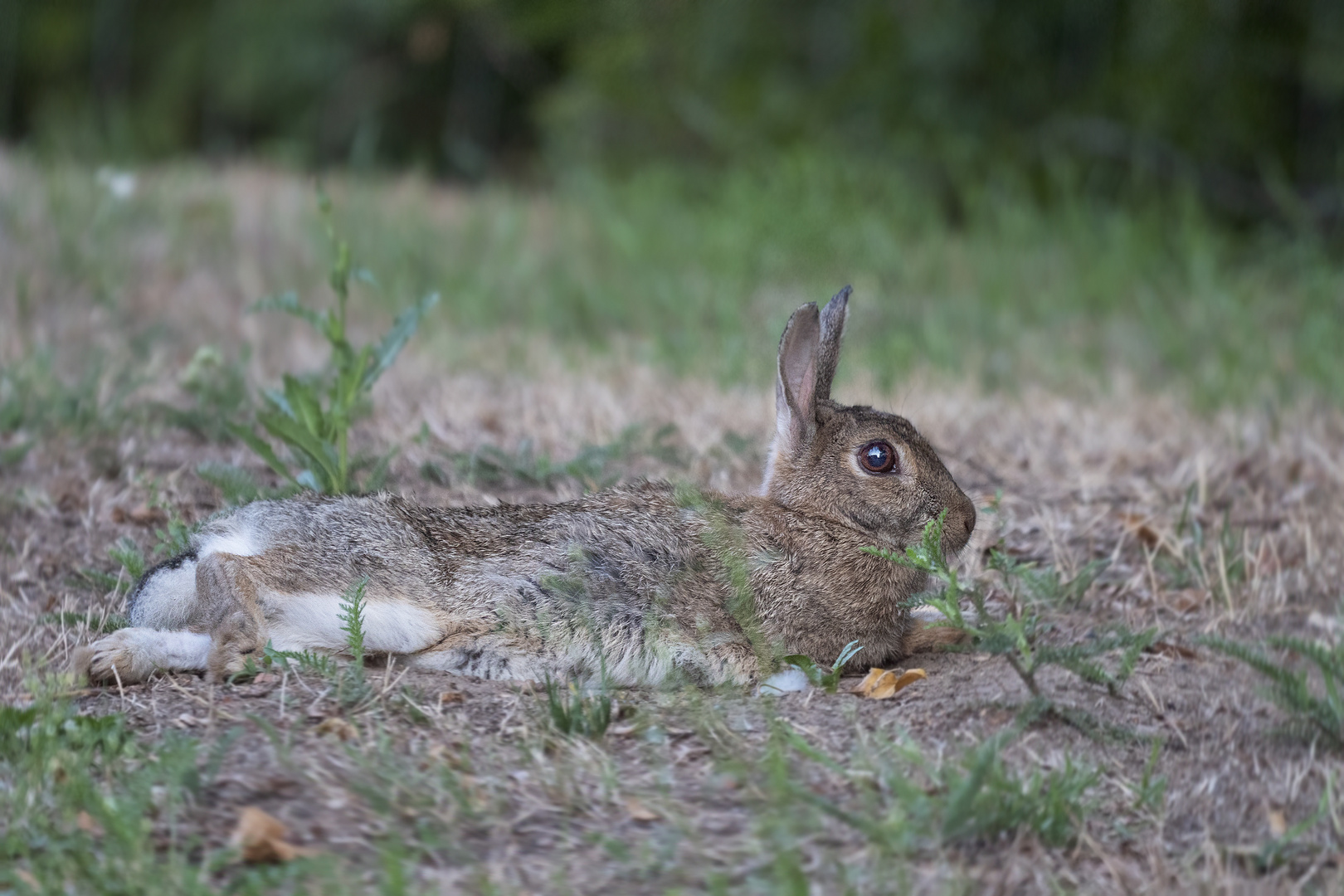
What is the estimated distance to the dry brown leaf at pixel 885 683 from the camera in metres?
3.36

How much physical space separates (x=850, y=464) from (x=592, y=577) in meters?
0.80

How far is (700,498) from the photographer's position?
3.77 meters

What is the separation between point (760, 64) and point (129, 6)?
5422 millimetres

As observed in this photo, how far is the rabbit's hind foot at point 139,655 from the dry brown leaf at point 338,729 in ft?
1.40

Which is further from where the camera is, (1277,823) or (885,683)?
(885,683)

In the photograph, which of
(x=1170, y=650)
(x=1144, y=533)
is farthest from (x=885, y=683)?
(x=1144, y=533)

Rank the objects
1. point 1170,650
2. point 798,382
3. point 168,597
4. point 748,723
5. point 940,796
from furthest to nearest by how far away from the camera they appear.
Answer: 1. point 798,382
2. point 1170,650
3. point 168,597
4. point 748,723
5. point 940,796

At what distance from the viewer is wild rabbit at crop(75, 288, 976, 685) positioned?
335 centimetres

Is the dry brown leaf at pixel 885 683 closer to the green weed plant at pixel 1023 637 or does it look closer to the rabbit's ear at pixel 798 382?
the green weed plant at pixel 1023 637

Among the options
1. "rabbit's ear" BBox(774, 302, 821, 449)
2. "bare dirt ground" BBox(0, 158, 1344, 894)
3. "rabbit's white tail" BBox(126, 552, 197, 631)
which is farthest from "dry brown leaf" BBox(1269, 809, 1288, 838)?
"rabbit's white tail" BBox(126, 552, 197, 631)

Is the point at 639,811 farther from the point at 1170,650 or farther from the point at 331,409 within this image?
the point at 331,409

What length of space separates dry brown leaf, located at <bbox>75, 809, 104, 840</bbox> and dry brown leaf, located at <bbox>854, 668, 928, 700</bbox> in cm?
165

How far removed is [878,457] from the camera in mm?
3842

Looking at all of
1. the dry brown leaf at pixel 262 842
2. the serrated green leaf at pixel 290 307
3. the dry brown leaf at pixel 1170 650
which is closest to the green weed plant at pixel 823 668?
the dry brown leaf at pixel 1170 650
